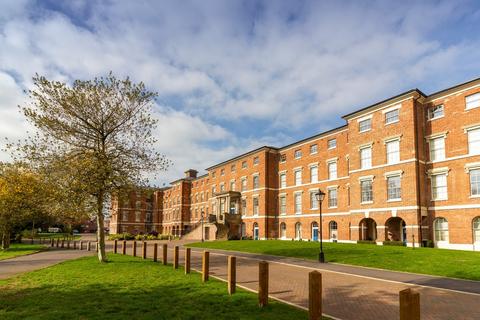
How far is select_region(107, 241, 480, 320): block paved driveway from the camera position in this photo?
8547 millimetres

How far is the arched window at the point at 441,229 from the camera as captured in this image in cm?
2772

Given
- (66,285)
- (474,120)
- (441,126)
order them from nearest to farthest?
(66,285) → (474,120) → (441,126)

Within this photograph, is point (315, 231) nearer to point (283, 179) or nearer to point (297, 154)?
point (283, 179)

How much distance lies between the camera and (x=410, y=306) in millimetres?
4746

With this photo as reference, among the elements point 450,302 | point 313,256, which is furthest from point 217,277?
point 313,256

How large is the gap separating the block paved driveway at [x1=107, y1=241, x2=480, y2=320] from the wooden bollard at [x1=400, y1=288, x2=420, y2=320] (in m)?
3.49

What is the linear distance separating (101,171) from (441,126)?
26023mm

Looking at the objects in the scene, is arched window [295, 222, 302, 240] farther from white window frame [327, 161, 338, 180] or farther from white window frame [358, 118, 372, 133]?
white window frame [358, 118, 372, 133]

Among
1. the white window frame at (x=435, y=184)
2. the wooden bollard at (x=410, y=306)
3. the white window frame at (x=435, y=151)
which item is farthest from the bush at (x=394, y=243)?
the wooden bollard at (x=410, y=306)

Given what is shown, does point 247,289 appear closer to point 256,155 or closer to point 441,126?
point 441,126

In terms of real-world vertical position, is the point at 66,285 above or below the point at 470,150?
below

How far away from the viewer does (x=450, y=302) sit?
9695mm

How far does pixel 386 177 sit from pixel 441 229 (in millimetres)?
5849

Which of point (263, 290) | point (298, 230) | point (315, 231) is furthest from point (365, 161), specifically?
point (263, 290)
